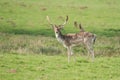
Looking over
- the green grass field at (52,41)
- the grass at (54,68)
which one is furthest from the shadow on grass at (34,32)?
the grass at (54,68)

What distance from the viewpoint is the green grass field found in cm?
1867

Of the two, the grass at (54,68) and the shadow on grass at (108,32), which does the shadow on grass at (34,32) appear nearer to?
the shadow on grass at (108,32)

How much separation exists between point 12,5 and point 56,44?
20862 mm

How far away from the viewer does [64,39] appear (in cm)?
2217

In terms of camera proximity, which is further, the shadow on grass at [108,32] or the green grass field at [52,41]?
the shadow on grass at [108,32]

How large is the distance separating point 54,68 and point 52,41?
435 inches

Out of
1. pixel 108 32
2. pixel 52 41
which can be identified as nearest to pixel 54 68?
pixel 52 41

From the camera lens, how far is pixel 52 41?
100 ft

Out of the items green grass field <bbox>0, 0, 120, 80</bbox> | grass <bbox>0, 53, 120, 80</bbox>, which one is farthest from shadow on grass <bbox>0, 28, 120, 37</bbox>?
grass <bbox>0, 53, 120, 80</bbox>

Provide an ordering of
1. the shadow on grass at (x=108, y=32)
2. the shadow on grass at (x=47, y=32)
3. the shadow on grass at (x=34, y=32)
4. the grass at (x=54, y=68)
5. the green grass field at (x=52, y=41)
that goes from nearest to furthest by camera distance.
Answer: the grass at (x=54, y=68), the green grass field at (x=52, y=41), the shadow on grass at (x=34, y=32), the shadow on grass at (x=47, y=32), the shadow on grass at (x=108, y=32)

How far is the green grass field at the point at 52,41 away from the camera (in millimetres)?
18672

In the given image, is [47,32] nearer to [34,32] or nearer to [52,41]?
[34,32]

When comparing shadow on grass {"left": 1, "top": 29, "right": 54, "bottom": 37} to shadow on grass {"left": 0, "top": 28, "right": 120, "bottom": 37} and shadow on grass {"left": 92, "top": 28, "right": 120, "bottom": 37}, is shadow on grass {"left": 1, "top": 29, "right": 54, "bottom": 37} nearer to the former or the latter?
shadow on grass {"left": 0, "top": 28, "right": 120, "bottom": 37}

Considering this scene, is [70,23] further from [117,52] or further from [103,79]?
[103,79]
